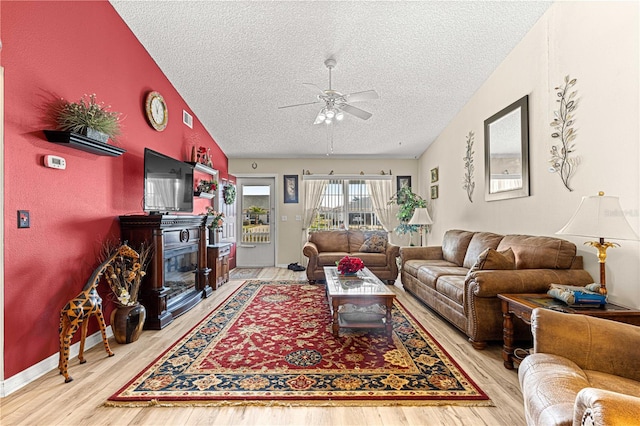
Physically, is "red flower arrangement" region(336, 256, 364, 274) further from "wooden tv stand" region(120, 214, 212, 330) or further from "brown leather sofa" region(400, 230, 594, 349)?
"wooden tv stand" region(120, 214, 212, 330)

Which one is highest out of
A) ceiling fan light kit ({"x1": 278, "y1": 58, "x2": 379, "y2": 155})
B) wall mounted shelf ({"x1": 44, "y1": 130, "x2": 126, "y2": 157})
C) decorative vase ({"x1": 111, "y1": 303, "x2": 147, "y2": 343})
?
ceiling fan light kit ({"x1": 278, "y1": 58, "x2": 379, "y2": 155})

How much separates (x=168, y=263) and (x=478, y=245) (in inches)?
150

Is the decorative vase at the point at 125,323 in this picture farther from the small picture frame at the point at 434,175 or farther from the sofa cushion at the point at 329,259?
the small picture frame at the point at 434,175

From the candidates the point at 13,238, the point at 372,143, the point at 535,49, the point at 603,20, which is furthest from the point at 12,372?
the point at 372,143

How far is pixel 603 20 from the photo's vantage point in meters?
2.52

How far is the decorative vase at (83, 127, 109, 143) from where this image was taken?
2.56 metres

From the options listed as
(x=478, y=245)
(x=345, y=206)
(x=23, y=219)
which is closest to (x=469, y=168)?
(x=478, y=245)

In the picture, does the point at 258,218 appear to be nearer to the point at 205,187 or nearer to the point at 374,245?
the point at 205,187

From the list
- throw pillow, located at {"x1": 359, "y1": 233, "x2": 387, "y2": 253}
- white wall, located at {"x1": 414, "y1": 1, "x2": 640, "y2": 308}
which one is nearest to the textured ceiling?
white wall, located at {"x1": 414, "y1": 1, "x2": 640, "y2": 308}

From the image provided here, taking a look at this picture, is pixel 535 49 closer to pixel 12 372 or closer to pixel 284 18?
pixel 284 18

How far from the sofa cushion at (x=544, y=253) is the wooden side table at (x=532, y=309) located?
1.36ft

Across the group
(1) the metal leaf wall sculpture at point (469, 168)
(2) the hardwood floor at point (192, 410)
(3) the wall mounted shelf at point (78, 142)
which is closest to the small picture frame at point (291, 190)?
(1) the metal leaf wall sculpture at point (469, 168)

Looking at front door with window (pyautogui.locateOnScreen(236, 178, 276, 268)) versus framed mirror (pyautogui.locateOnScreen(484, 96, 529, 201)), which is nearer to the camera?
framed mirror (pyautogui.locateOnScreen(484, 96, 529, 201))

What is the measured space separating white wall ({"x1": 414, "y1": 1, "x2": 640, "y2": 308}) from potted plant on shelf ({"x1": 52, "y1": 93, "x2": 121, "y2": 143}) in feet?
13.9
